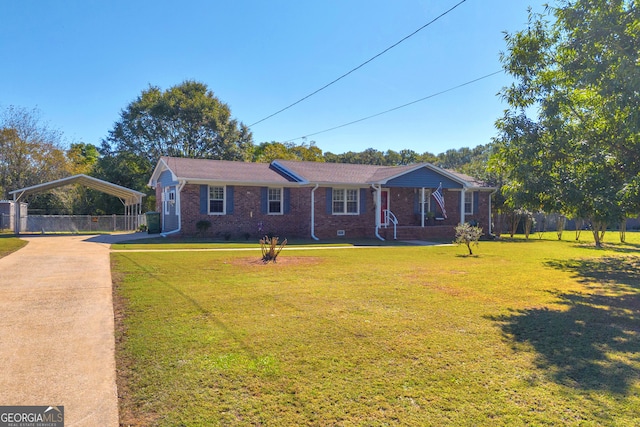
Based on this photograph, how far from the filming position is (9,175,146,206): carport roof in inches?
856

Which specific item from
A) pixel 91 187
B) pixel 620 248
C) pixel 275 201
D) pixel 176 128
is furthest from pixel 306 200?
pixel 176 128

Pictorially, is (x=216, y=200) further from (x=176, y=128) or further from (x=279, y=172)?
(x=176, y=128)

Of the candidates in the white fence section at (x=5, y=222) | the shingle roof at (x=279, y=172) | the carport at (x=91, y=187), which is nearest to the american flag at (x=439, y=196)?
the shingle roof at (x=279, y=172)

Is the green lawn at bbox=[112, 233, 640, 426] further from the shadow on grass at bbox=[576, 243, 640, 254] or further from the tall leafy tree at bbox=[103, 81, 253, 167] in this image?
the tall leafy tree at bbox=[103, 81, 253, 167]

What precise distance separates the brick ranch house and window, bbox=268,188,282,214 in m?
0.05

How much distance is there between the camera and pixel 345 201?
2144 cm

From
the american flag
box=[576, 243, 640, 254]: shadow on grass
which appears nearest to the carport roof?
the american flag

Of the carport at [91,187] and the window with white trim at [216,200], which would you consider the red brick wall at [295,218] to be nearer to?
the window with white trim at [216,200]

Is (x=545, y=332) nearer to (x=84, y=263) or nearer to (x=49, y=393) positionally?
(x=49, y=393)

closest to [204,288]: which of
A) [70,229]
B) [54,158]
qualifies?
[70,229]

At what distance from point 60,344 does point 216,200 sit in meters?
15.3

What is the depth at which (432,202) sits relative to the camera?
933 inches

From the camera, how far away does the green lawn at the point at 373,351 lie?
129 inches

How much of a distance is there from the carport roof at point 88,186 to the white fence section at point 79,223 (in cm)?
146
